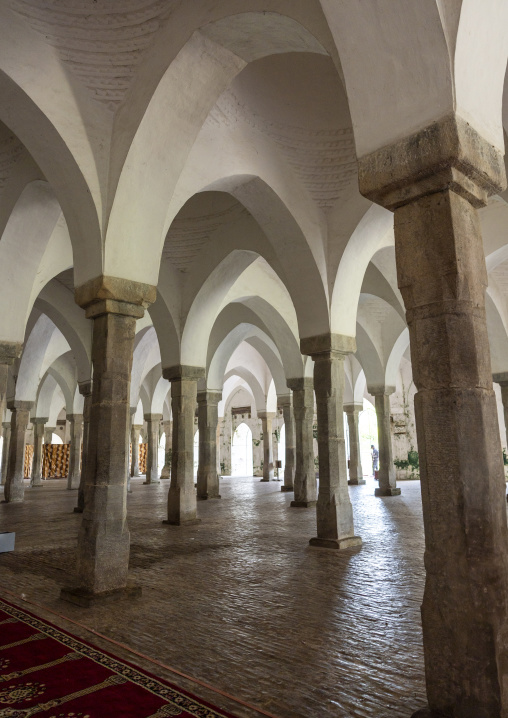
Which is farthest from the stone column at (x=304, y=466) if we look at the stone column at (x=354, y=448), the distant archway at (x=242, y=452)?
the distant archway at (x=242, y=452)

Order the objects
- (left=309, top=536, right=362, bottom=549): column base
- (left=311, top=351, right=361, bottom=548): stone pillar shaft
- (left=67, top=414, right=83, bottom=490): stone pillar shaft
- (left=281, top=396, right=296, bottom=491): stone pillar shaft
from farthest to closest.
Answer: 1. (left=67, top=414, right=83, bottom=490): stone pillar shaft
2. (left=281, top=396, right=296, bottom=491): stone pillar shaft
3. (left=311, top=351, right=361, bottom=548): stone pillar shaft
4. (left=309, top=536, right=362, bottom=549): column base

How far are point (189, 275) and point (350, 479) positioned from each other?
11.6m

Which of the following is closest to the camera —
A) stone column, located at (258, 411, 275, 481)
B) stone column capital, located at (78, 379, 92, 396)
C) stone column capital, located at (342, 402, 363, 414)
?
stone column capital, located at (78, 379, 92, 396)

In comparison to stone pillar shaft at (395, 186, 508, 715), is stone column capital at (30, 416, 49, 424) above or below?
above

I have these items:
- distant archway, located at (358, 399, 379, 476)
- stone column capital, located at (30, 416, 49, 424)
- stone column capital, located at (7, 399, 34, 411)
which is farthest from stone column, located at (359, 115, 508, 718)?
distant archway, located at (358, 399, 379, 476)

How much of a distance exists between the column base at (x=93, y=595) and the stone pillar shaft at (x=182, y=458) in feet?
13.9

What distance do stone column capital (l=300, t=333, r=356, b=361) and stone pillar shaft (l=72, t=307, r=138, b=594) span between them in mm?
3085

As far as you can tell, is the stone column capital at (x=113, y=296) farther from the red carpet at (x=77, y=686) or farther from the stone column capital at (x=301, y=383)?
the stone column capital at (x=301, y=383)

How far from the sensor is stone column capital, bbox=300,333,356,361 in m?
7.28

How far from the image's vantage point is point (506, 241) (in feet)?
30.6

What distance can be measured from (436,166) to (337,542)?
513 centimetres

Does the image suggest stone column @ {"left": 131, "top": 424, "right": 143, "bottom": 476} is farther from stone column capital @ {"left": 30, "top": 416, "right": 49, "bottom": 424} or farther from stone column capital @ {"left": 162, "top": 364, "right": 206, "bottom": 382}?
stone column capital @ {"left": 162, "top": 364, "right": 206, "bottom": 382}

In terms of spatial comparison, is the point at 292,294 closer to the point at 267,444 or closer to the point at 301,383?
the point at 301,383

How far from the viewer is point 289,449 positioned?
51.8ft
